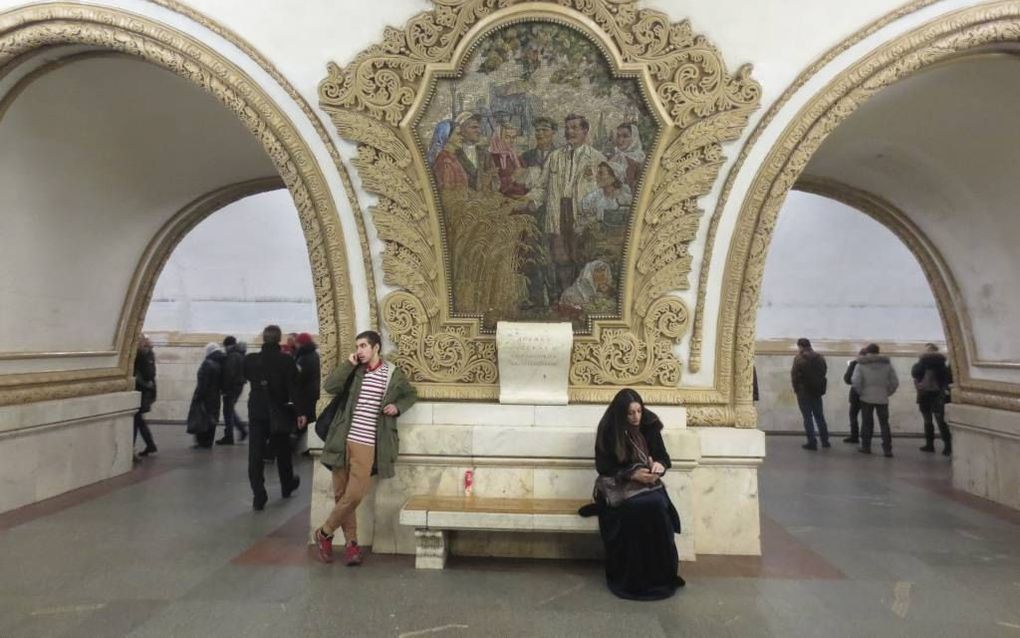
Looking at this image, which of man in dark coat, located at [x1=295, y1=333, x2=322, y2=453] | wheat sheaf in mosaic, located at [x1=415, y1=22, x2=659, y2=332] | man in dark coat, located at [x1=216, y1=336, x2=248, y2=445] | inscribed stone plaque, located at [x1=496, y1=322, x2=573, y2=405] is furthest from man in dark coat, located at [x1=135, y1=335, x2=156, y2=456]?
inscribed stone plaque, located at [x1=496, y1=322, x2=573, y2=405]

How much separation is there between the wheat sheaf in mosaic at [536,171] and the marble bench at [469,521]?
1.15m

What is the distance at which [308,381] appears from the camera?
533 centimetres

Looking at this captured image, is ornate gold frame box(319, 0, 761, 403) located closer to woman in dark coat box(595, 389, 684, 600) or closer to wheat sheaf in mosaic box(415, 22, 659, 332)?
wheat sheaf in mosaic box(415, 22, 659, 332)


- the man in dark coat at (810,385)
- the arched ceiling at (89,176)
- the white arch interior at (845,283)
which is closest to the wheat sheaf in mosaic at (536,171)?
the arched ceiling at (89,176)

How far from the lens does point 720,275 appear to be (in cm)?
381

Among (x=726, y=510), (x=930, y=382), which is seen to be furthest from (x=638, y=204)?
(x=930, y=382)

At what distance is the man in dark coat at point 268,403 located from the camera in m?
4.43

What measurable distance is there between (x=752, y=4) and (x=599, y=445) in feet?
9.10

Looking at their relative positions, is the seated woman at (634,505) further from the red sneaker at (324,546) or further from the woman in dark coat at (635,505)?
the red sneaker at (324,546)

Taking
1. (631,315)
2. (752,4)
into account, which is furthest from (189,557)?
(752,4)

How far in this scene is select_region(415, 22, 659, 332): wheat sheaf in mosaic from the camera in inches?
142

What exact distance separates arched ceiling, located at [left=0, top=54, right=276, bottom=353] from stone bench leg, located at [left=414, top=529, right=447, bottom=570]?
3.70 metres

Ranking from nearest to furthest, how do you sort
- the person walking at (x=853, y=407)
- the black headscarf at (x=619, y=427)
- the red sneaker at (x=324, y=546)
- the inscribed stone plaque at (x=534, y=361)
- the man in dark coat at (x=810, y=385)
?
the black headscarf at (x=619, y=427) < the red sneaker at (x=324, y=546) < the inscribed stone plaque at (x=534, y=361) < the man in dark coat at (x=810, y=385) < the person walking at (x=853, y=407)

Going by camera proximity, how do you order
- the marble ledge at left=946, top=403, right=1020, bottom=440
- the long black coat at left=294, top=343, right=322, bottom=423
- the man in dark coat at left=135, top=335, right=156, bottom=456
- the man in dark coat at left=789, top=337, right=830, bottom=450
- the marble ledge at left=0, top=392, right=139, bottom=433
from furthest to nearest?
the man in dark coat at left=789, top=337, right=830, bottom=450 → the man in dark coat at left=135, top=335, right=156, bottom=456 → the marble ledge at left=946, top=403, right=1020, bottom=440 → the long black coat at left=294, top=343, right=322, bottom=423 → the marble ledge at left=0, top=392, right=139, bottom=433
